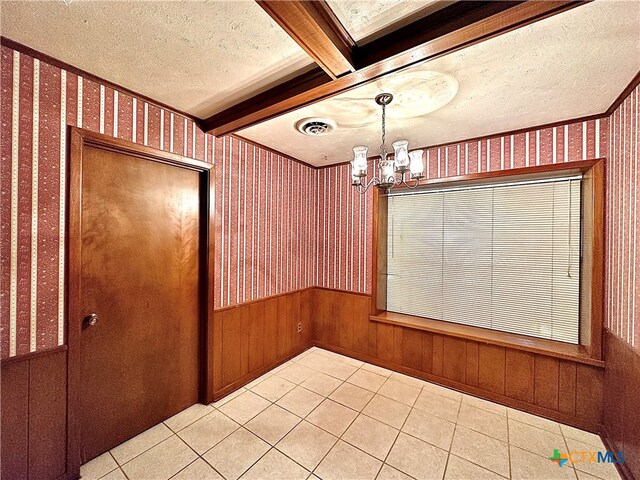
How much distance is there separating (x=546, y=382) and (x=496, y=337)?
46cm

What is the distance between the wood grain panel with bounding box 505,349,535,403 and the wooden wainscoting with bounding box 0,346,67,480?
3.32 m

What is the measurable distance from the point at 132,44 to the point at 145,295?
1.61 metres

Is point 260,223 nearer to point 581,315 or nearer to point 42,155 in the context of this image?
point 42,155

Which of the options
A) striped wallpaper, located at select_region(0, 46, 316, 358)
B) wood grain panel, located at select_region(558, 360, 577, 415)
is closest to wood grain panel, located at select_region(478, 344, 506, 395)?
wood grain panel, located at select_region(558, 360, 577, 415)

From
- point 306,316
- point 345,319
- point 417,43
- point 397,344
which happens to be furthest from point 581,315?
point 306,316

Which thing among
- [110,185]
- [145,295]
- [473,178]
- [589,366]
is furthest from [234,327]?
[589,366]

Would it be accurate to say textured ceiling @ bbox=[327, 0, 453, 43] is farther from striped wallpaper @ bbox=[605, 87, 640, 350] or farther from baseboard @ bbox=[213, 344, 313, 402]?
baseboard @ bbox=[213, 344, 313, 402]

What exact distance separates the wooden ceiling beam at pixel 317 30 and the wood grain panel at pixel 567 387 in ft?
9.10

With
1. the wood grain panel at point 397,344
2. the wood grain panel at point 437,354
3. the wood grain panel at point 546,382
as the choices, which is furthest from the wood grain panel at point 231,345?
the wood grain panel at point 546,382

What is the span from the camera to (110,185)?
1824 millimetres

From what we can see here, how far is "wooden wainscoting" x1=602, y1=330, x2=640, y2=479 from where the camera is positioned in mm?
1579

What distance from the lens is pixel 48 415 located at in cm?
155

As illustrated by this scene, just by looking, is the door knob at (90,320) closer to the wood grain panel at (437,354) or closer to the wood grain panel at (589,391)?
the wood grain panel at (437,354)

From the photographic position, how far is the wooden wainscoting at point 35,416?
55.6 inches
